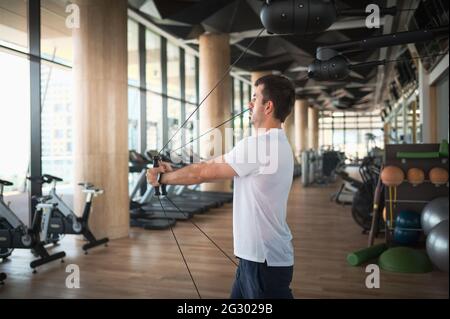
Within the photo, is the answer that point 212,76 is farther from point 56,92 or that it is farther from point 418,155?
point 418,155

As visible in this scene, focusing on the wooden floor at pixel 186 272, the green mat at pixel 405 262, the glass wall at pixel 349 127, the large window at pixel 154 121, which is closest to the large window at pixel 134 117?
the large window at pixel 154 121

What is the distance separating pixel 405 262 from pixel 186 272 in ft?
6.70

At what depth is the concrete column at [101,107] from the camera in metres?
5.00

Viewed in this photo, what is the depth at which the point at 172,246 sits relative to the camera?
15.5 ft

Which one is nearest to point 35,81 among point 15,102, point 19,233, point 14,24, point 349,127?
point 15,102

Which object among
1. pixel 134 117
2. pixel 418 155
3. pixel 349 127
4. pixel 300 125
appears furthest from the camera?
pixel 349 127

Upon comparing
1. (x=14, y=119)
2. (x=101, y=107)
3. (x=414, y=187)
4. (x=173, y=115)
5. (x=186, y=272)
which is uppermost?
(x=173, y=115)

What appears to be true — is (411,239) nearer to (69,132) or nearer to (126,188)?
(126,188)

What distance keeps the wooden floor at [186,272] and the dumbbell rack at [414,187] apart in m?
0.72

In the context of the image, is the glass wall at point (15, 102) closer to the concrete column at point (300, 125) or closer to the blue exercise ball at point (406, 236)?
the blue exercise ball at point (406, 236)

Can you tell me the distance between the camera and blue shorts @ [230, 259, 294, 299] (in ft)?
5.05

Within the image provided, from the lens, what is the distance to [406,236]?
4344 millimetres

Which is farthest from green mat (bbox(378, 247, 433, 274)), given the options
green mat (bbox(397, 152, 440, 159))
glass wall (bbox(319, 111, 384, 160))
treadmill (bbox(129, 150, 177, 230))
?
glass wall (bbox(319, 111, 384, 160))

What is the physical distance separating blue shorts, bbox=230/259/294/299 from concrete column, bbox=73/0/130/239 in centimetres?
389
